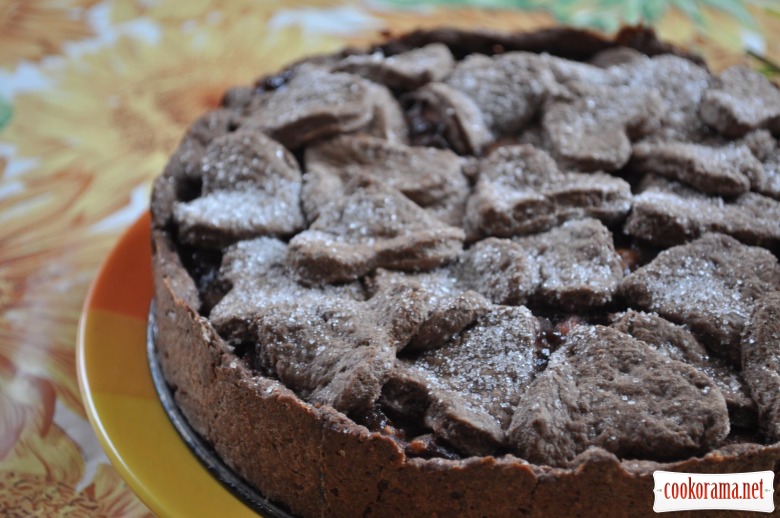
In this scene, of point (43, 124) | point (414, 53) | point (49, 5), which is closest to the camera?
point (414, 53)

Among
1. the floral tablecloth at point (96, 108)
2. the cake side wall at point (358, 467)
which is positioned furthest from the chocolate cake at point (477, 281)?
A: the floral tablecloth at point (96, 108)

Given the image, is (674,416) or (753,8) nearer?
(674,416)

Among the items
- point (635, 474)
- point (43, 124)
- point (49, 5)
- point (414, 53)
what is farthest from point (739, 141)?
point (49, 5)

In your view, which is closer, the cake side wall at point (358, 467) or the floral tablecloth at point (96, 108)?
the cake side wall at point (358, 467)

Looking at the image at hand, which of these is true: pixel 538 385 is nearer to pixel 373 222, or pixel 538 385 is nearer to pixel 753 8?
pixel 373 222

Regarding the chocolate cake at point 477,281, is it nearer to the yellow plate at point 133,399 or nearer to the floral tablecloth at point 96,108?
the yellow plate at point 133,399

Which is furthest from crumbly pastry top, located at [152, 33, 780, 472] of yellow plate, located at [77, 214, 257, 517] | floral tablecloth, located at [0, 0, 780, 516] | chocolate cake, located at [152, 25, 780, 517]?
floral tablecloth, located at [0, 0, 780, 516]

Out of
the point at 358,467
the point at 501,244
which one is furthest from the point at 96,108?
the point at 358,467
